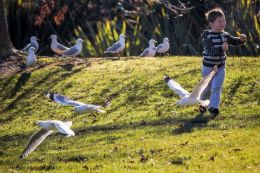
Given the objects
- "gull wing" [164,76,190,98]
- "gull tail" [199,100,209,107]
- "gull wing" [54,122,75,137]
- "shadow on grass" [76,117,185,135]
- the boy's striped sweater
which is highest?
the boy's striped sweater

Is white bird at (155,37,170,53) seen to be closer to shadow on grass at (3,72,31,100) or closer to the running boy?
shadow on grass at (3,72,31,100)

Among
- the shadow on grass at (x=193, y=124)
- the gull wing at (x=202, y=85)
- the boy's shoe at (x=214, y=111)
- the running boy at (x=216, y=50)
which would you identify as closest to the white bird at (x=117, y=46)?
the shadow on grass at (x=193, y=124)

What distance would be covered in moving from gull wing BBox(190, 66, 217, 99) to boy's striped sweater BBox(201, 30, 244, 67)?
27 cm

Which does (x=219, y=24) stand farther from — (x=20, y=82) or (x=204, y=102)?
(x=20, y=82)

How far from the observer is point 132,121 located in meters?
12.7

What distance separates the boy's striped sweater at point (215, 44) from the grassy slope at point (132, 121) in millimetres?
1021

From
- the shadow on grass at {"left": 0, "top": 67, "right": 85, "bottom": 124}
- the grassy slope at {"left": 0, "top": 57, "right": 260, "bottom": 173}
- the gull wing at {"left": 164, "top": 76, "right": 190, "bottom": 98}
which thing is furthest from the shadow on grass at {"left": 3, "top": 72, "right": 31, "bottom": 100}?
the gull wing at {"left": 164, "top": 76, "right": 190, "bottom": 98}

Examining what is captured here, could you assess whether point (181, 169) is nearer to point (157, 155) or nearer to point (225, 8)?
point (157, 155)

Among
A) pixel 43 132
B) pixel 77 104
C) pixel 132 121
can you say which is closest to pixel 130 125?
pixel 132 121

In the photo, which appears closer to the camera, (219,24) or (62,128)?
(62,128)

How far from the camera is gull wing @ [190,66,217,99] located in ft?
36.3

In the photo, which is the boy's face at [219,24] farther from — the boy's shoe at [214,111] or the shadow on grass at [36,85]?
the shadow on grass at [36,85]

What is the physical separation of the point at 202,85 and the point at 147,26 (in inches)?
429

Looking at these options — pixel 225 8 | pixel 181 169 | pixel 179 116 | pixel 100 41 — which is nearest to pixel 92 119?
pixel 179 116
